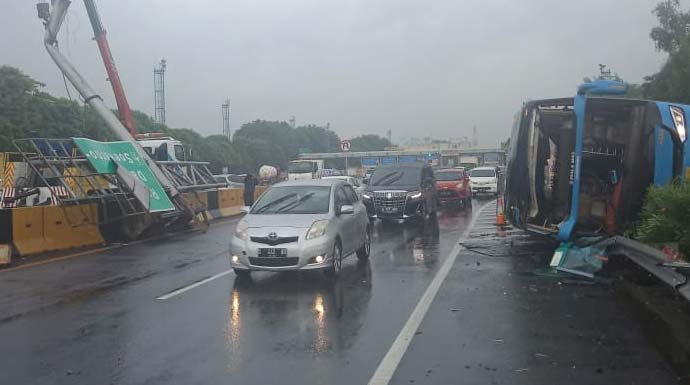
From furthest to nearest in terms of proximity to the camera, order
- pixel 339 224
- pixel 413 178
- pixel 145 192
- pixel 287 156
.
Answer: pixel 287 156 → pixel 413 178 → pixel 145 192 → pixel 339 224

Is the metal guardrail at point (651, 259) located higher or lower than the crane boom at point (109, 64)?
lower

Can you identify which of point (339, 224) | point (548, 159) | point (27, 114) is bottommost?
point (339, 224)

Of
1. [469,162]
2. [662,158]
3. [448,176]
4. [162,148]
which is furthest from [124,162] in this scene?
[469,162]

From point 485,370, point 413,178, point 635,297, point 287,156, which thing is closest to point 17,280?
point 485,370

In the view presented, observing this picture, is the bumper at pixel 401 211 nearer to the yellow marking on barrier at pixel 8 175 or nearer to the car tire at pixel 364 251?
the car tire at pixel 364 251

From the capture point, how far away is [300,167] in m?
40.9

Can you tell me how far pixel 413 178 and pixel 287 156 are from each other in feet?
254

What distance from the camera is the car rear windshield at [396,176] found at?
19.9 m

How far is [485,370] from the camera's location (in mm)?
5723

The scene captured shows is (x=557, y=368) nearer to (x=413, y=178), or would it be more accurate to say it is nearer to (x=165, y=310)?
(x=165, y=310)

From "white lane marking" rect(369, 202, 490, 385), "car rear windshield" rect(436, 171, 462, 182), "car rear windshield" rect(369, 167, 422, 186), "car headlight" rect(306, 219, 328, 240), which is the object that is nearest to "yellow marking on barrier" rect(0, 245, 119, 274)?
"car headlight" rect(306, 219, 328, 240)

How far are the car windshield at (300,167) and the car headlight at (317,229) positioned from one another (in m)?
30.4

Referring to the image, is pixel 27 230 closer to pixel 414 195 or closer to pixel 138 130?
pixel 414 195

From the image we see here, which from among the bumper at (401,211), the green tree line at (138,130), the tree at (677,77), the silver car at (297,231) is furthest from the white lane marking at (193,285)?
the tree at (677,77)
